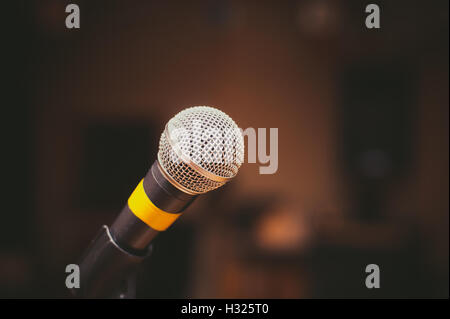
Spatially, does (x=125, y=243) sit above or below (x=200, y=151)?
below

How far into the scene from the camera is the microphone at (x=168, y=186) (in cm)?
52

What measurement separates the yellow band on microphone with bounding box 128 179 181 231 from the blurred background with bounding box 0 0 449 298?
914 mm

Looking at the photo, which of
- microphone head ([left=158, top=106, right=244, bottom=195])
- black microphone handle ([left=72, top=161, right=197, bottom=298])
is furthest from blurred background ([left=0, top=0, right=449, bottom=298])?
microphone head ([left=158, top=106, right=244, bottom=195])

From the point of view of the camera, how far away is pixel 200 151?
1.71 feet

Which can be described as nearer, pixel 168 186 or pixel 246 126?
pixel 168 186

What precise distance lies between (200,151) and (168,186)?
2.7 inches

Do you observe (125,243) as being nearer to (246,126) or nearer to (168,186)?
(168,186)

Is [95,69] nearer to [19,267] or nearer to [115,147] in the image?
[115,147]

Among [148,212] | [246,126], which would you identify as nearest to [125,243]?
[148,212]

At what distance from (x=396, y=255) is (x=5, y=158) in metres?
2.59

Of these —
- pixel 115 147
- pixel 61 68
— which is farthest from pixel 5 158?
pixel 61 68

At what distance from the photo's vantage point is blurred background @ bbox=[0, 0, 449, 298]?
6.95 feet

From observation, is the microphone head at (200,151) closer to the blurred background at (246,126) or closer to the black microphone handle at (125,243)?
the black microphone handle at (125,243)

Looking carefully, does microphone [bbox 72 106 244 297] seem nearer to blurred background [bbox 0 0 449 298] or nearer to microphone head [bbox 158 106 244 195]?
microphone head [bbox 158 106 244 195]
